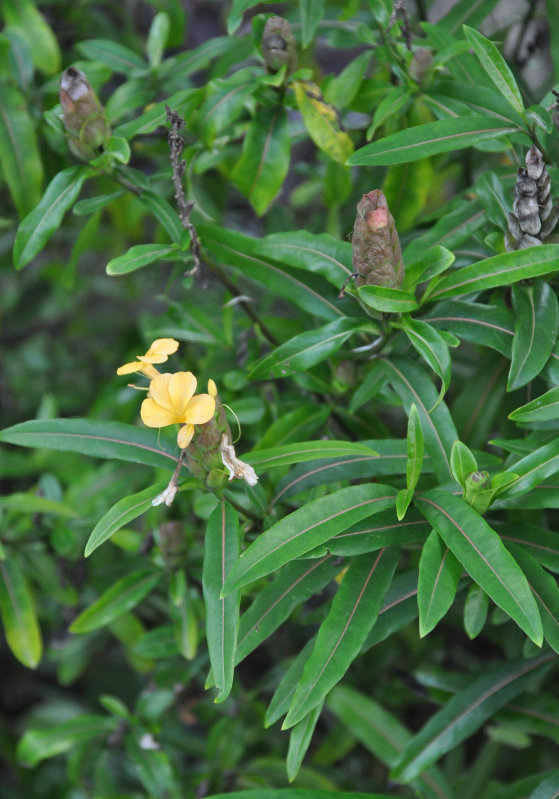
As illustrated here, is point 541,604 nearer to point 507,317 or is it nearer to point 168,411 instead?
point 507,317

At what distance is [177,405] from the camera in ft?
2.40

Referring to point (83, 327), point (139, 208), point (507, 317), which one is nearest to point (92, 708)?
point (83, 327)

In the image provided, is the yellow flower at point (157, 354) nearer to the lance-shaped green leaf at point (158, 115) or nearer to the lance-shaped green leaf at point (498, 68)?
the lance-shaped green leaf at point (158, 115)

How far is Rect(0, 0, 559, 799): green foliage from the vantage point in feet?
2.63

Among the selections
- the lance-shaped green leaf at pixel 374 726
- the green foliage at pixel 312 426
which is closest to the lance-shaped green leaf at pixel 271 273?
the green foliage at pixel 312 426

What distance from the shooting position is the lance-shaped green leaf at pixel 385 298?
0.81 m

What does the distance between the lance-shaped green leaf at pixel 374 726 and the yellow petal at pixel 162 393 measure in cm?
78

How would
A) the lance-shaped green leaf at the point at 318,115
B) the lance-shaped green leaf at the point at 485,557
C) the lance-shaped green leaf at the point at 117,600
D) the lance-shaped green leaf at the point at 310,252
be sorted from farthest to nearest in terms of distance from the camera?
the lance-shaped green leaf at the point at 117,600
the lance-shaped green leaf at the point at 318,115
the lance-shaped green leaf at the point at 310,252
the lance-shaped green leaf at the point at 485,557

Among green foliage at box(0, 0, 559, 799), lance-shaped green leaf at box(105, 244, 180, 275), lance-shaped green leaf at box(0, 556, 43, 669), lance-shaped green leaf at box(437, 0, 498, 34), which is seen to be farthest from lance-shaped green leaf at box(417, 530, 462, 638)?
lance-shaped green leaf at box(437, 0, 498, 34)

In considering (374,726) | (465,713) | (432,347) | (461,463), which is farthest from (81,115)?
(374,726)

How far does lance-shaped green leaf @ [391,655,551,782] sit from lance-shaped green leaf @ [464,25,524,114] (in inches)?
29.3

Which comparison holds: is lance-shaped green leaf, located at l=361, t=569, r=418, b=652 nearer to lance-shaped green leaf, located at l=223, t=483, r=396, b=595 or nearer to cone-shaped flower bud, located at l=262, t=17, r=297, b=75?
lance-shaped green leaf, located at l=223, t=483, r=396, b=595

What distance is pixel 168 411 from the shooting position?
733 millimetres

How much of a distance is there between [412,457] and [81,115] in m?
0.59
